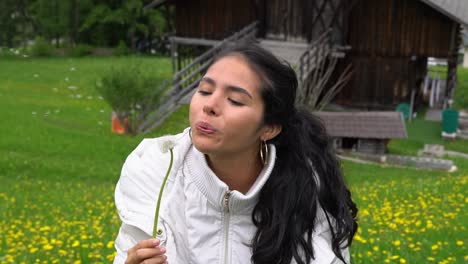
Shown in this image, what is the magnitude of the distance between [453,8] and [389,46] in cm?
240

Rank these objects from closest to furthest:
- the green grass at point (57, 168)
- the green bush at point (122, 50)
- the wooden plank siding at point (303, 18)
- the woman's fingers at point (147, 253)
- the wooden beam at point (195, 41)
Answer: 1. the woman's fingers at point (147, 253)
2. the green grass at point (57, 168)
3. the wooden plank siding at point (303, 18)
4. the wooden beam at point (195, 41)
5. the green bush at point (122, 50)

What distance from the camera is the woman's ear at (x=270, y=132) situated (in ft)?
7.32

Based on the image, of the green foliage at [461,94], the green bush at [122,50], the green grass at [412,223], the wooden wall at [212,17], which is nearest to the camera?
the green grass at [412,223]

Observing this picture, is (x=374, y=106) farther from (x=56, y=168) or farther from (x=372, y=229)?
(x=372, y=229)

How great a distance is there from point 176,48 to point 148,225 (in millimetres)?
25460

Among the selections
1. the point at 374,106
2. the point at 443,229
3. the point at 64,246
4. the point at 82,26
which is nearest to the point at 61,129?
the point at 374,106

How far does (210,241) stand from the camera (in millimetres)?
2131

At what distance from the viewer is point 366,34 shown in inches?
854

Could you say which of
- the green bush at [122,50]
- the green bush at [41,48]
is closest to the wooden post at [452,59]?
the green bush at [122,50]

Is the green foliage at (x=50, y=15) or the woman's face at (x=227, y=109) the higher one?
the woman's face at (x=227, y=109)

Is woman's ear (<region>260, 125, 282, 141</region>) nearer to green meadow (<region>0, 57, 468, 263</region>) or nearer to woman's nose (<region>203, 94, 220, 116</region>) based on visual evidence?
woman's nose (<region>203, 94, 220, 116</region>)

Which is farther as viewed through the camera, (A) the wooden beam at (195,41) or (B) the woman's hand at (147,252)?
A: (A) the wooden beam at (195,41)

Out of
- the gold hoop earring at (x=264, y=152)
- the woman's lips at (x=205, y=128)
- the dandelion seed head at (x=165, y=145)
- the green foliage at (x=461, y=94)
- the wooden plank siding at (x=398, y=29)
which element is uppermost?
the woman's lips at (x=205, y=128)

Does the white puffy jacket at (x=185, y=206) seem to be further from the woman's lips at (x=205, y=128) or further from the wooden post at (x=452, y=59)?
the wooden post at (x=452, y=59)
